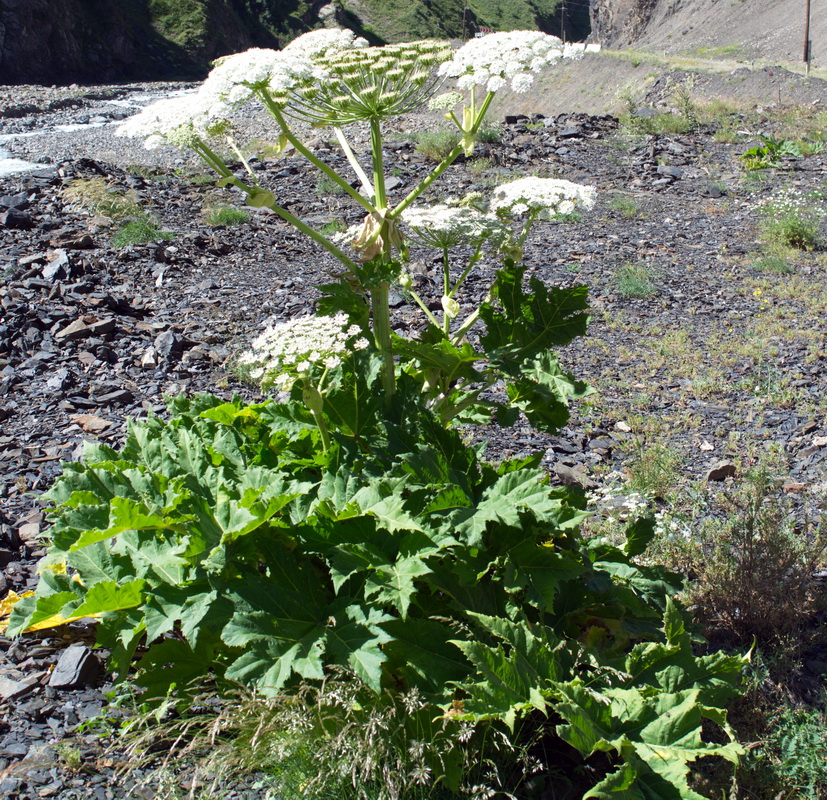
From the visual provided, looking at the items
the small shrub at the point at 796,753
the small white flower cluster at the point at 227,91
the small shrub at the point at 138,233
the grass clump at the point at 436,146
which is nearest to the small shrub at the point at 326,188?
the grass clump at the point at 436,146

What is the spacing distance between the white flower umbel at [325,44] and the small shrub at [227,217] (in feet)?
19.9

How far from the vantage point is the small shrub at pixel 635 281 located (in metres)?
7.42

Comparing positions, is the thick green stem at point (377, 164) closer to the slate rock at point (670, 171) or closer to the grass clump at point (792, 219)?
the grass clump at point (792, 219)

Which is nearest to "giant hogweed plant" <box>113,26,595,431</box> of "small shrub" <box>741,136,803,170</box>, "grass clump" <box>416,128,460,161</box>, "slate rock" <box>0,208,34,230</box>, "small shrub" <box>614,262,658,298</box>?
"small shrub" <box>614,262,658,298</box>

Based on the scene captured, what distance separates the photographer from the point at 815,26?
4622cm

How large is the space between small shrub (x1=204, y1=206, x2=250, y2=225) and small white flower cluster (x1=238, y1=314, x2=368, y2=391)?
20.9 feet

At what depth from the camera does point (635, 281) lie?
24.8ft

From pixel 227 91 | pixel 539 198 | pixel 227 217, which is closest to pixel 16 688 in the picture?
pixel 227 91

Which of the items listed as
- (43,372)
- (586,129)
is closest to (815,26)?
(586,129)

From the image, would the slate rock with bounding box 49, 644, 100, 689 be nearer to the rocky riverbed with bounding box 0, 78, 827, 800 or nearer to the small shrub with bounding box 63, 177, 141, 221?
the rocky riverbed with bounding box 0, 78, 827, 800

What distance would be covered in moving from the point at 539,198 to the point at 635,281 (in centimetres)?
493

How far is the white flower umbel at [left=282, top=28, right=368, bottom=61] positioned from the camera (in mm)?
Answer: 2592

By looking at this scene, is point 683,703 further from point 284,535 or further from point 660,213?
point 660,213

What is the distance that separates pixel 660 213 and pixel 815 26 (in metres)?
47.2
